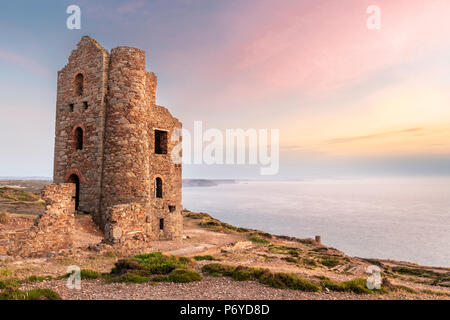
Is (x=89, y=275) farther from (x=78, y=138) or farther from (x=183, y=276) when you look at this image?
(x=78, y=138)

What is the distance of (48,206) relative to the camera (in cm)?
1370

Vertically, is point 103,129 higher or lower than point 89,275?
higher

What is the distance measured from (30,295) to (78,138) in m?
16.2

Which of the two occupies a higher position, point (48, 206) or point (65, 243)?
point (48, 206)

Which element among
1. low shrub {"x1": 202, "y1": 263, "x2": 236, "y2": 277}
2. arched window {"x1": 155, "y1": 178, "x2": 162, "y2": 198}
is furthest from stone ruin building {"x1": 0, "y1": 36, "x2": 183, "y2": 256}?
low shrub {"x1": 202, "y1": 263, "x2": 236, "y2": 277}

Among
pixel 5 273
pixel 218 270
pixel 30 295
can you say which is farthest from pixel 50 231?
pixel 218 270

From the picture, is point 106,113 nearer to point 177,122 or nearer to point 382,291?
point 177,122

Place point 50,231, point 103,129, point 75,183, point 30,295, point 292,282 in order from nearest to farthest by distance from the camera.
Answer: point 30,295
point 292,282
point 50,231
point 103,129
point 75,183

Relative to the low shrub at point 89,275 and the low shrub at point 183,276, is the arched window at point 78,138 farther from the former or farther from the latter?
the low shrub at point 183,276

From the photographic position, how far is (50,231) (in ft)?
44.8

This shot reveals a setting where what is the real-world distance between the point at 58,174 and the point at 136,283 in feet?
52.7

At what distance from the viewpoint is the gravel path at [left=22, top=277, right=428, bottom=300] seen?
7.59m
